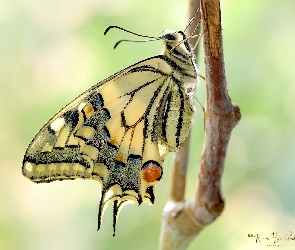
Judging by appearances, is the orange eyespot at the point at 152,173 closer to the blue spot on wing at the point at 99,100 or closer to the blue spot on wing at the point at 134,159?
the blue spot on wing at the point at 134,159

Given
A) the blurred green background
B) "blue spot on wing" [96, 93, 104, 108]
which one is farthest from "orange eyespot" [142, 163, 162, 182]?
the blurred green background

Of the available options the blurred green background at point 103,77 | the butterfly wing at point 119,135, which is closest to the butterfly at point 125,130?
the butterfly wing at point 119,135

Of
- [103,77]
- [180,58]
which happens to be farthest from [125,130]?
[103,77]

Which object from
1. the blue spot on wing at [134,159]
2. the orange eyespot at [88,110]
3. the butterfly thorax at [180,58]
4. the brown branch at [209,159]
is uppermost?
the butterfly thorax at [180,58]

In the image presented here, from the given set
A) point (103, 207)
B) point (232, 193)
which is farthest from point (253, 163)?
point (103, 207)

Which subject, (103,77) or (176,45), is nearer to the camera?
(176,45)

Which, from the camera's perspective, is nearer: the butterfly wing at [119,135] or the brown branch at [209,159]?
the brown branch at [209,159]

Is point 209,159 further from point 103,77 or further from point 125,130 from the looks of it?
point 103,77

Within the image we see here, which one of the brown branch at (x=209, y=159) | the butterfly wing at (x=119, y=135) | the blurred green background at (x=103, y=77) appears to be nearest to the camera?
the brown branch at (x=209, y=159)
